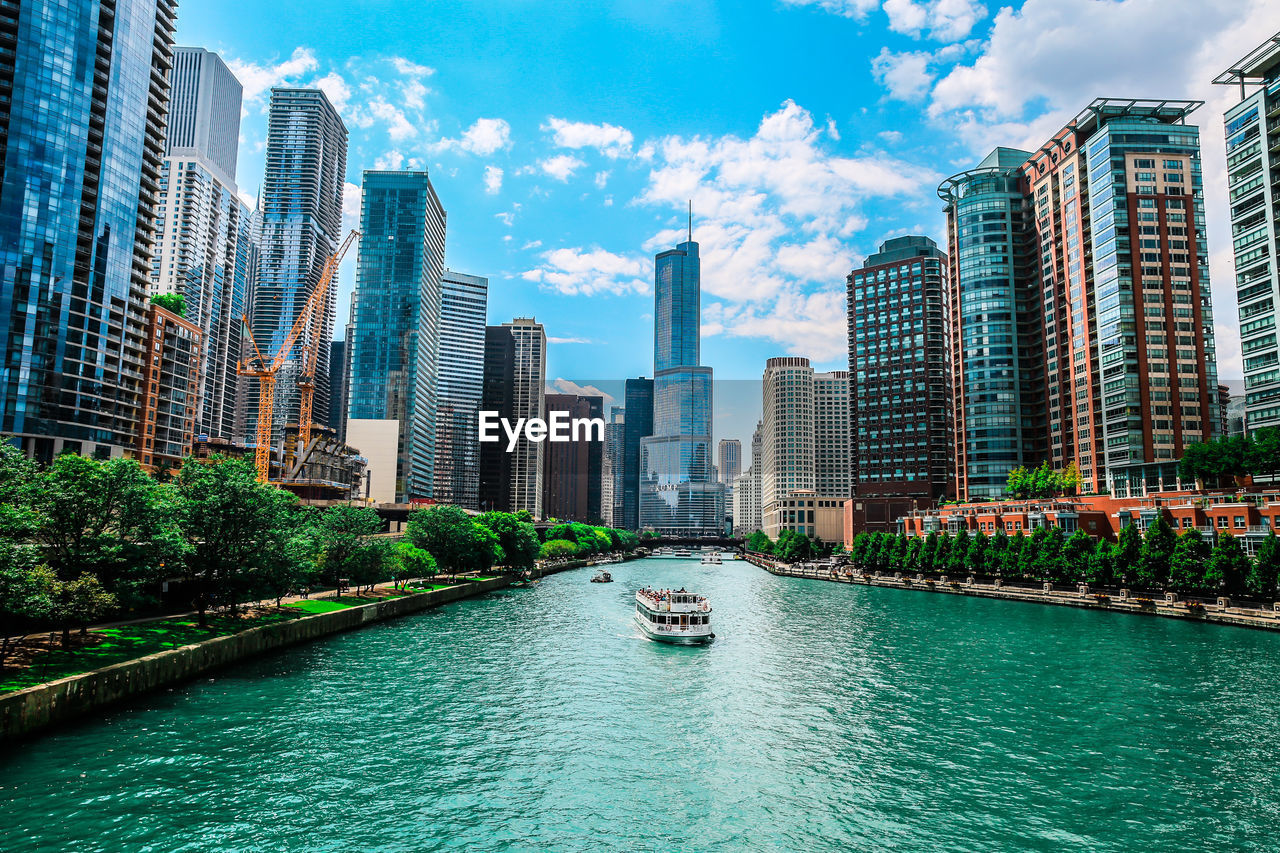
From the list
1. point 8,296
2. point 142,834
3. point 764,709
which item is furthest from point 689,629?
point 8,296

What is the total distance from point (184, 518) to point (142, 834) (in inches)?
2003

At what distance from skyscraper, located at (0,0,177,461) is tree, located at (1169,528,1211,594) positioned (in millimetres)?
192013

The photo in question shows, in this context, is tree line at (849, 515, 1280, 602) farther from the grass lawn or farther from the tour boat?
the grass lawn

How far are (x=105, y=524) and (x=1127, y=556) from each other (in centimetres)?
13965

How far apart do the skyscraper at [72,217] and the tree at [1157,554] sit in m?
190

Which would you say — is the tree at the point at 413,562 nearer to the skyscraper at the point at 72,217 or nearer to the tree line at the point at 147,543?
the tree line at the point at 147,543

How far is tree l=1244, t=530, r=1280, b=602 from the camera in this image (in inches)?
3927

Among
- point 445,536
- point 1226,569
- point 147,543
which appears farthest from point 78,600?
point 1226,569

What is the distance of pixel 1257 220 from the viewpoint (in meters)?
159

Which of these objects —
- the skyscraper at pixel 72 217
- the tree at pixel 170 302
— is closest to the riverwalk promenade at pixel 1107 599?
the skyscraper at pixel 72 217

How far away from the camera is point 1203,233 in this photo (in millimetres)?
182250

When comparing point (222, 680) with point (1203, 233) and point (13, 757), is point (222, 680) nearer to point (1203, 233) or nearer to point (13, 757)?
point (13, 757)

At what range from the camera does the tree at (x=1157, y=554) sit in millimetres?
116312

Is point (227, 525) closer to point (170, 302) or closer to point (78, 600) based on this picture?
point (78, 600)
